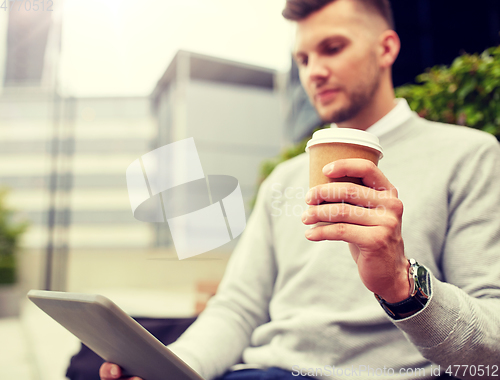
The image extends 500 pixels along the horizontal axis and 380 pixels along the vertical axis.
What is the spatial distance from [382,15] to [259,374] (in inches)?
36.4

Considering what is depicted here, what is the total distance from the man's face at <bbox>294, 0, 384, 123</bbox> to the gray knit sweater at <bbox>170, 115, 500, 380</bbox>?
14cm

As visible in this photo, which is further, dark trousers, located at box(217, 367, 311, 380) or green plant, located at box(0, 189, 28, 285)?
green plant, located at box(0, 189, 28, 285)

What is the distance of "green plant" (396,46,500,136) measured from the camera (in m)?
1.10

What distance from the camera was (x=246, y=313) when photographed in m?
0.97

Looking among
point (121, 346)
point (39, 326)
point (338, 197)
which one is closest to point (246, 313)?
point (121, 346)

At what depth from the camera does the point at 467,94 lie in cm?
122

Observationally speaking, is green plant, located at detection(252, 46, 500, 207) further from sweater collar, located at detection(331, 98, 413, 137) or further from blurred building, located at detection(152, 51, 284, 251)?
blurred building, located at detection(152, 51, 284, 251)

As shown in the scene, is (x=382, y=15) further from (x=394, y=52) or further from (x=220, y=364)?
(x=220, y=364)

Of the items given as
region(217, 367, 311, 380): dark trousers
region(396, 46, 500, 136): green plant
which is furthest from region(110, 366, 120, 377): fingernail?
region(396, 46, 500, 136): green plant

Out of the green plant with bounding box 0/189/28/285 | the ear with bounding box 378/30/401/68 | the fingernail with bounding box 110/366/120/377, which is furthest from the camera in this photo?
the green plant with bounding box 0/189/28/285

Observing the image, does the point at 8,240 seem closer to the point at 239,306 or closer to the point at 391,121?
the point at 239,306

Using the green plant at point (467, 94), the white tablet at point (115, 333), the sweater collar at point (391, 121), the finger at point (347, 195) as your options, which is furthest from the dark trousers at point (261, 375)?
the green plant at point (467, 94)

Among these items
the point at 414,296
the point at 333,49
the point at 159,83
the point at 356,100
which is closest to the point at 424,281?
the point at 414,296

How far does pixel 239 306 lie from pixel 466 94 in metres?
1.04
